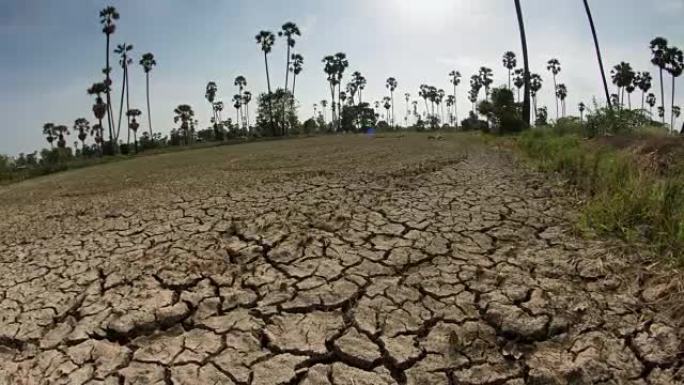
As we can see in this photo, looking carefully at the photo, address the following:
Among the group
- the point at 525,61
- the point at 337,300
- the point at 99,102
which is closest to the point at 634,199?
the point at 337,300

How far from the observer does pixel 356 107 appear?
6825 cm

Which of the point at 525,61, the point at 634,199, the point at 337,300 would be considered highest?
the point at 525,61

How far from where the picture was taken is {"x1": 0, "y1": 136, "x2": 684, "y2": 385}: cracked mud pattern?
244cm

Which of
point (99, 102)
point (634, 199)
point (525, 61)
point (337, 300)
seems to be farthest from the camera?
point (99, 102)

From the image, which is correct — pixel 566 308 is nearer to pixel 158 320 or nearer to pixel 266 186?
pixel 158 320

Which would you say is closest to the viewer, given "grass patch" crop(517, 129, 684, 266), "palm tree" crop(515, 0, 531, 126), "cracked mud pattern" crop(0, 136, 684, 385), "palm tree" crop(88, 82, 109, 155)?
"cracked mud pattern" crop(0, 136, 684, 385)

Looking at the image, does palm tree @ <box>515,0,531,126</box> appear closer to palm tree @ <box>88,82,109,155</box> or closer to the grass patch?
the grass patch

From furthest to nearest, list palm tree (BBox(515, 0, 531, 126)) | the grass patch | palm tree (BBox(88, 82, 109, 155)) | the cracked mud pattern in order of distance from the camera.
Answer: palm tree (BBox(88, 82, 109, 155)) < palm tree (BBox(515, 0, 531, 126)) < the grass patch < the cracked mud pattern

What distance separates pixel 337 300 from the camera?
309 cm

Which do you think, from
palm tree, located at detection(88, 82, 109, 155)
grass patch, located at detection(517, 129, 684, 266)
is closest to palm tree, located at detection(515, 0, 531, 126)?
grass patch, located at detection(517, 129, 684, 266)

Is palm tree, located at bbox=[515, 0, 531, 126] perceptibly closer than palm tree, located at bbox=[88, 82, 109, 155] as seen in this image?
Yes

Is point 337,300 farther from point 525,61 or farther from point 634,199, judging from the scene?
point 525,61

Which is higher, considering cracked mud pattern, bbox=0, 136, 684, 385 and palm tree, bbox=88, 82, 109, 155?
palm tree, bbox=88, 82, 109, 155

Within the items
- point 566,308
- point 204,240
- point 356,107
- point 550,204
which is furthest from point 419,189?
point 356,107
